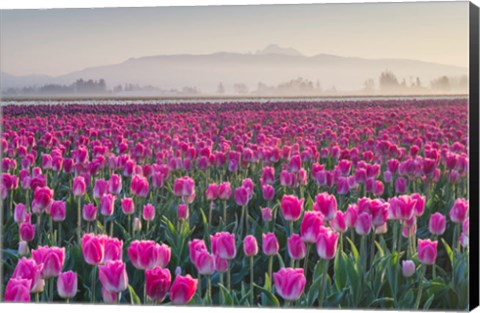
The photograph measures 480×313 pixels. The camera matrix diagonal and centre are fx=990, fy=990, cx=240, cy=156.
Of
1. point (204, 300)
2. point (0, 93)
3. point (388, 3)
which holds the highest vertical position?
point (388, 3)

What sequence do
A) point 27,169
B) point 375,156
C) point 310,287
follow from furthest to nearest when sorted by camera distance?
point 27,169 < point 375,156 < point 310,287

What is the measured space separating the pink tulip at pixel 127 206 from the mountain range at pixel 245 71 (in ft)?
2.42

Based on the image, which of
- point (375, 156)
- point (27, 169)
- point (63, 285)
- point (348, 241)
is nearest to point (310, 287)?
point (348, 241)

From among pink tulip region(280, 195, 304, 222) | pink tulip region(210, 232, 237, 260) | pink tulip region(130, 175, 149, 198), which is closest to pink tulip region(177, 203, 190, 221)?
pink tulip region(130, 175, 149, 198)

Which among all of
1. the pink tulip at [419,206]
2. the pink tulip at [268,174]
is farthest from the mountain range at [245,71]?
the pink tulip at [419,206]

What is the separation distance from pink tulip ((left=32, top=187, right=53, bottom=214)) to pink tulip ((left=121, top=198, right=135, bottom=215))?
500mm

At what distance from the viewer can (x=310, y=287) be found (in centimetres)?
568

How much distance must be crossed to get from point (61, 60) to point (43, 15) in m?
0.33

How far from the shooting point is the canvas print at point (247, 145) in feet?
18.7

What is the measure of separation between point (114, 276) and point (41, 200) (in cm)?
178

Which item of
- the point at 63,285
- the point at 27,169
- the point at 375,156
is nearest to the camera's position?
the point at 63,285

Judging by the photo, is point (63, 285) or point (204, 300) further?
point (204, 300)

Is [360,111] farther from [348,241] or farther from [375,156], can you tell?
[348,241]

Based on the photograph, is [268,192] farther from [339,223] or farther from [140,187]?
[140,187]
